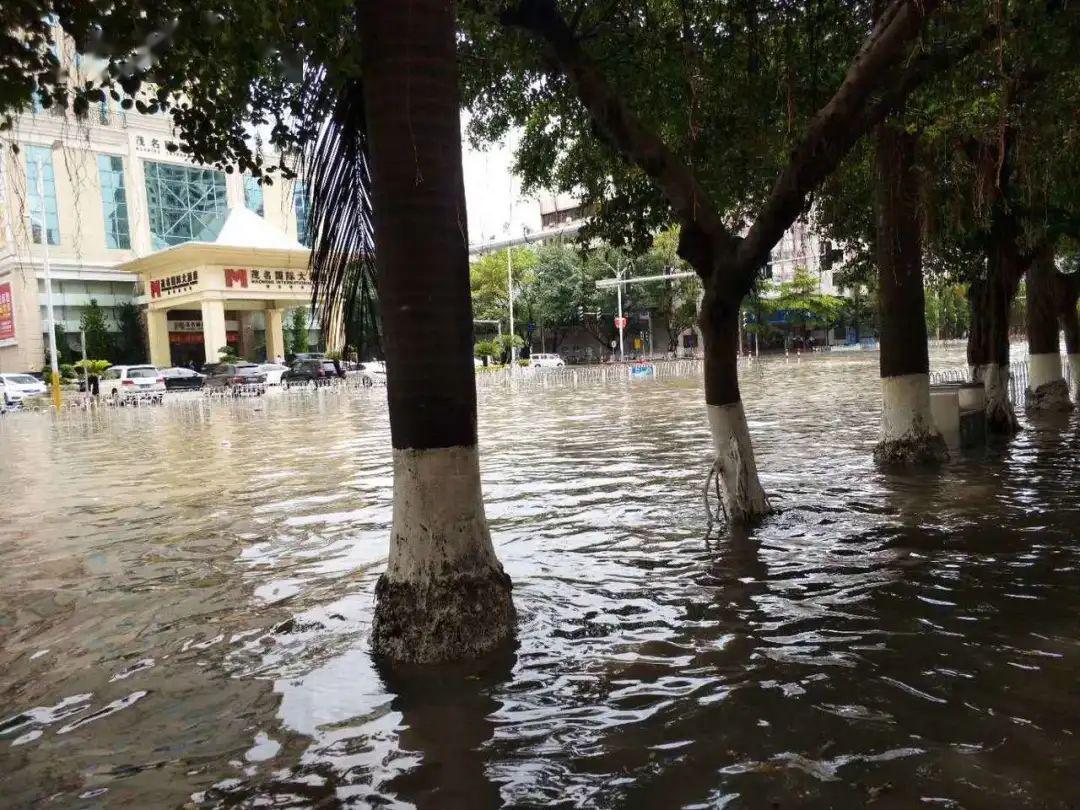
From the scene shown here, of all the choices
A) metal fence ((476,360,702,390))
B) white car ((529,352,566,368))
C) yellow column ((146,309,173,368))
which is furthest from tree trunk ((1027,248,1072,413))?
yellow column ((146,309,173,368))

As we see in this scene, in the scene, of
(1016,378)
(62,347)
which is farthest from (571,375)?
(62,347)

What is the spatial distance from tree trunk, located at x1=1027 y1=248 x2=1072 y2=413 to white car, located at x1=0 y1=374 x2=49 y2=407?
3751 cm

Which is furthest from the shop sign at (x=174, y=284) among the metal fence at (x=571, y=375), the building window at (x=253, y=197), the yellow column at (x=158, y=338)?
the metal fence at (x=571, y=375)

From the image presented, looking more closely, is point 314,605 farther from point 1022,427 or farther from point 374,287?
point 1022,427

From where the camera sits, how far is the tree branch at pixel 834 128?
6.50m

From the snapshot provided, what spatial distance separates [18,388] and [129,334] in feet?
54.4

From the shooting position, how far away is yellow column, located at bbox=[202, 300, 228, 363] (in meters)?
47.1

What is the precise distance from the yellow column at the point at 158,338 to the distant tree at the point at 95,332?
262cm

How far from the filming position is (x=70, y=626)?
19.8 feet

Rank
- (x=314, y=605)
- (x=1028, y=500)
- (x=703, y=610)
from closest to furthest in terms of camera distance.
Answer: (x=703, y=610) → (x=314, y=605) → (x=1028, y=500)

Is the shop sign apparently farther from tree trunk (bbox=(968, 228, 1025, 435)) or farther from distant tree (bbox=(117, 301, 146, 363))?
tree trunk (bbox=(968, 228, 1025, 435))

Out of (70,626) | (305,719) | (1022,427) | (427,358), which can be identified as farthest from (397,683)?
(1022,427)

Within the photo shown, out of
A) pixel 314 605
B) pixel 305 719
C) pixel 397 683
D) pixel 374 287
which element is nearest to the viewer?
pixel 305 719

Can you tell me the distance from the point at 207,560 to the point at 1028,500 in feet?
27.0
